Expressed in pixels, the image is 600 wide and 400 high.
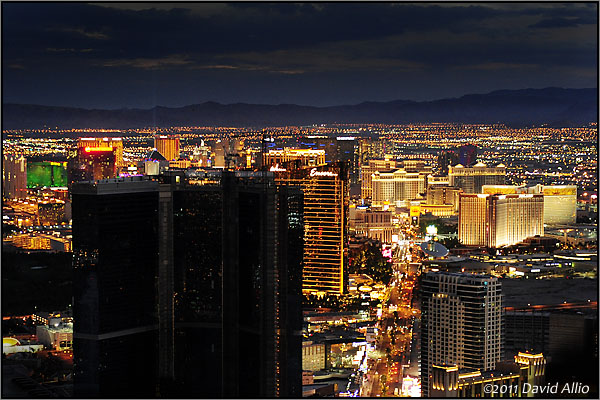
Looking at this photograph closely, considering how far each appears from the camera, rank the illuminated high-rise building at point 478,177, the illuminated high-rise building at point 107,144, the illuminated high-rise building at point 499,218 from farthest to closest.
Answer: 1. the illuminated high-rise building at point 478,177
2. the illuminated high-rise building at point 499,218
3. the illuminated high-rise building at point 107,144

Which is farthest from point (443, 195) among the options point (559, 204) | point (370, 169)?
point (559, 204)

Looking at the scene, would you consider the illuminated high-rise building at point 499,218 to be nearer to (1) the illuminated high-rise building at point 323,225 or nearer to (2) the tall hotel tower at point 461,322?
(1) the illuminated high-rise building at point 323,225

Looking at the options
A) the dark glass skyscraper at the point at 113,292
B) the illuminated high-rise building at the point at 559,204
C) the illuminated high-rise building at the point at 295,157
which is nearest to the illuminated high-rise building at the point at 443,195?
the illuminated high-rise building at the point at 559,204

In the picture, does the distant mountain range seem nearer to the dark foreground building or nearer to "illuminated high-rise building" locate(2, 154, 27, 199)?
"illuminated high-rise building" locate(2, 154, 27, 199)

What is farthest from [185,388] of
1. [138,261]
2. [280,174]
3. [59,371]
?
[280,174]

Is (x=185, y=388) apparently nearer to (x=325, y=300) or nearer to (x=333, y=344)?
(x=333, y=344)

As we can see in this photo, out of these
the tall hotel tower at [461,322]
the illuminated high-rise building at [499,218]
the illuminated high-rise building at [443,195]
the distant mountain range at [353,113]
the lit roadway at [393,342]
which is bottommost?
the lit roadway at [393,342]
